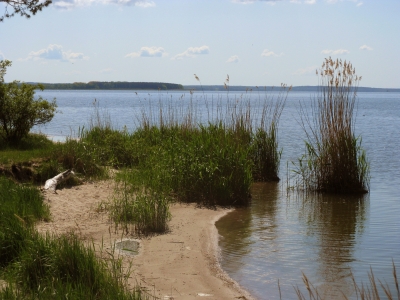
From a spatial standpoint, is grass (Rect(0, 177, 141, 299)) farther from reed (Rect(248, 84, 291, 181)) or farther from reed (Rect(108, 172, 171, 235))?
reed (Rect(248, 84, 291, 181))

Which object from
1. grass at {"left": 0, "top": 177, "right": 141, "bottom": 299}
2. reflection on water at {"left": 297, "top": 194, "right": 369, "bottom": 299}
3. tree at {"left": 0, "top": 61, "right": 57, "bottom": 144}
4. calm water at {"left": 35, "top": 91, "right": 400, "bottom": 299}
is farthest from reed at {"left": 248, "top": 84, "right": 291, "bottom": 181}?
grass at {"left": 0, "top": 177, "right": 141, "bottom": 299}

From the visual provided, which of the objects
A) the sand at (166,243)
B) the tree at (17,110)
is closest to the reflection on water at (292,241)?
the sand at (166,243)

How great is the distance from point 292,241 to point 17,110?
7600 mm

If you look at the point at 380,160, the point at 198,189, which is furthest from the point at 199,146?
the point at 380,160

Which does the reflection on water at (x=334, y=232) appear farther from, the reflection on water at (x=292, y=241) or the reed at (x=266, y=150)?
the reed at (x=266, y=150)

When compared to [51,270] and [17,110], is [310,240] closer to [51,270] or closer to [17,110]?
[51,270]

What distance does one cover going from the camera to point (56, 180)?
389 inches

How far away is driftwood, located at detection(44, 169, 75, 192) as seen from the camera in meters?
9.58

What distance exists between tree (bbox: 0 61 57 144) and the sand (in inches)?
127

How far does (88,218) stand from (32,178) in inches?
105

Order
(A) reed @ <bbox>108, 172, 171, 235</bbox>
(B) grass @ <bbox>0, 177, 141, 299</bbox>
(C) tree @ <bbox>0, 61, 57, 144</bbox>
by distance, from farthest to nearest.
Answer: (C) tree @ <bbox>0, 61, 57, 144</bbox> < (A) reed @ <bbox>108, 172, 171, 235</bbox> < (B) grass @ <bbox>0, 177, 141, 299</bbox>

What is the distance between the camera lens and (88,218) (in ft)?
26.8

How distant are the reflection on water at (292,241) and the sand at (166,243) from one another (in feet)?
0.90

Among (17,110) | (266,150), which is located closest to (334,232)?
(266,150)
